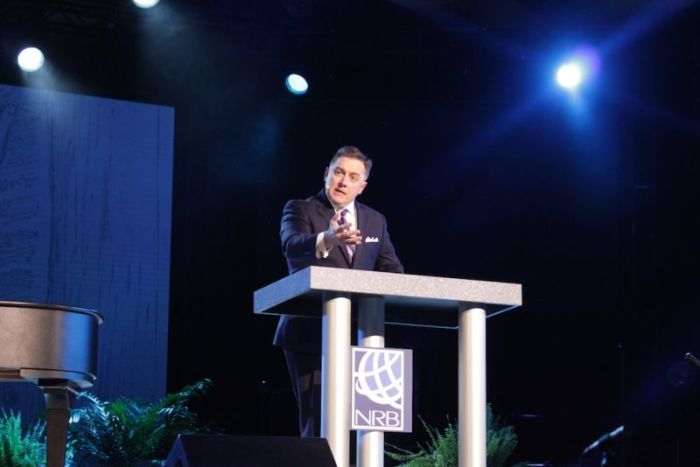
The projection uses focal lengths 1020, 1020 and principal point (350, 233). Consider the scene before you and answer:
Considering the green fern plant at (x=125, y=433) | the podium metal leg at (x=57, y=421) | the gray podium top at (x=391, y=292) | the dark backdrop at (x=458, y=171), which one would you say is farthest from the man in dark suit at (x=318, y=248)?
the dark backdrop at (x=458, y=171)

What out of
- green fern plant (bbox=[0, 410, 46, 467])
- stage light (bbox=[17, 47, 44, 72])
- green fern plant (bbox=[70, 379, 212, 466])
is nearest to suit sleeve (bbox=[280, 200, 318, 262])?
green fern plant (bbox=[70, 379, 212, 466])

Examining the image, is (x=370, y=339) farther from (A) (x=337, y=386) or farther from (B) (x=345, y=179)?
(B) (x=345, y=179)

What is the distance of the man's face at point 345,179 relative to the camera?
3361mm

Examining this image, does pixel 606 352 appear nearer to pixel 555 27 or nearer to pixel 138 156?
pixel 555 27

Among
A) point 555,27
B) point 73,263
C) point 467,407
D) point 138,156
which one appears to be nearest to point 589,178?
point 555,27

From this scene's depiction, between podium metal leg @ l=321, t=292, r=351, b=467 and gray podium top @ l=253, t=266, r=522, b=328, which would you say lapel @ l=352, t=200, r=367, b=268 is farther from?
podium metal leg @ l=321, t=292, r=351, b=467

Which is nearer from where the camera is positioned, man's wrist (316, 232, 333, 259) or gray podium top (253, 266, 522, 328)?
gray podium top (253, 266, 522, 328)

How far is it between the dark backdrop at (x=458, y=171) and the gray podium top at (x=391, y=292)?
4430 mm

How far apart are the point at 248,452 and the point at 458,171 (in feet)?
19.0

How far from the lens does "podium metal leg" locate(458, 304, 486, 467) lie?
2801 millimetres

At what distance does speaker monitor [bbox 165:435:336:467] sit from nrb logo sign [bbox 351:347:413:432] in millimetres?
220

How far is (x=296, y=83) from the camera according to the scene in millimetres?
7660

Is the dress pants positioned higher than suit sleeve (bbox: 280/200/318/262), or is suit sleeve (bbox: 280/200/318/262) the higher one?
suit sleeve (bbox: 280/200/318/262)

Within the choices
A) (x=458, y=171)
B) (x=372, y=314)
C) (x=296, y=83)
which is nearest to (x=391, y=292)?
(x=372, y=314)
